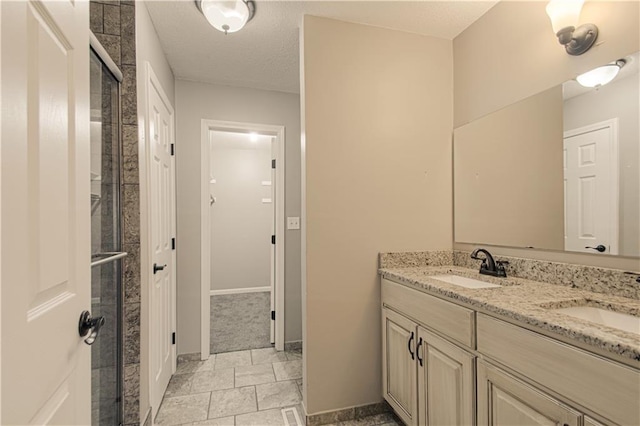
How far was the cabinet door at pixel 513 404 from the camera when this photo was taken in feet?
3.06

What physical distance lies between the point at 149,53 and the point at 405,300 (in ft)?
7.19

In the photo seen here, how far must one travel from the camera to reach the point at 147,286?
1.76 metres

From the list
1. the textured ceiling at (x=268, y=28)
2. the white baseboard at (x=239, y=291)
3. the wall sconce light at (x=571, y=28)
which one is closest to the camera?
the wall sconce light at (x=571, y=28)

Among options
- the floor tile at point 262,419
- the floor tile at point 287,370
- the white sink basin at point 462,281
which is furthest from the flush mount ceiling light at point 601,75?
the floor tile at point 287,370

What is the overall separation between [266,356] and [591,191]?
8.78ft

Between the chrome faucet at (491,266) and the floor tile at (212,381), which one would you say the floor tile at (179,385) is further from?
the chrome faucet at (491,266)

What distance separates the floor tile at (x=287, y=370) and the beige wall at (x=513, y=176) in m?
1.67

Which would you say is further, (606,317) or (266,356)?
(266,356)

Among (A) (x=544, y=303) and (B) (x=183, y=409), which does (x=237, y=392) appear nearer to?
(B) (x=183, y=409)

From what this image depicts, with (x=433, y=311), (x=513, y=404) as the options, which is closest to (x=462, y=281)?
(x=433, y=311)

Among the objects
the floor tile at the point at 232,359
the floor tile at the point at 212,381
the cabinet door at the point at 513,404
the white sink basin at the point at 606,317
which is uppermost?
the white sink basin at the point at 606,317

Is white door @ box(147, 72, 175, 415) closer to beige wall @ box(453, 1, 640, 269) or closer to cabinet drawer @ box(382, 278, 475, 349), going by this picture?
cabinet drawer @ box(382, 278, 475, 349)

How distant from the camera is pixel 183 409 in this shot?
205 centimetres

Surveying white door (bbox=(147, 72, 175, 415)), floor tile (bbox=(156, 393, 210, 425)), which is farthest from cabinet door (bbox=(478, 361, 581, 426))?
white door (bbox=(147, 72, 175, 415))
